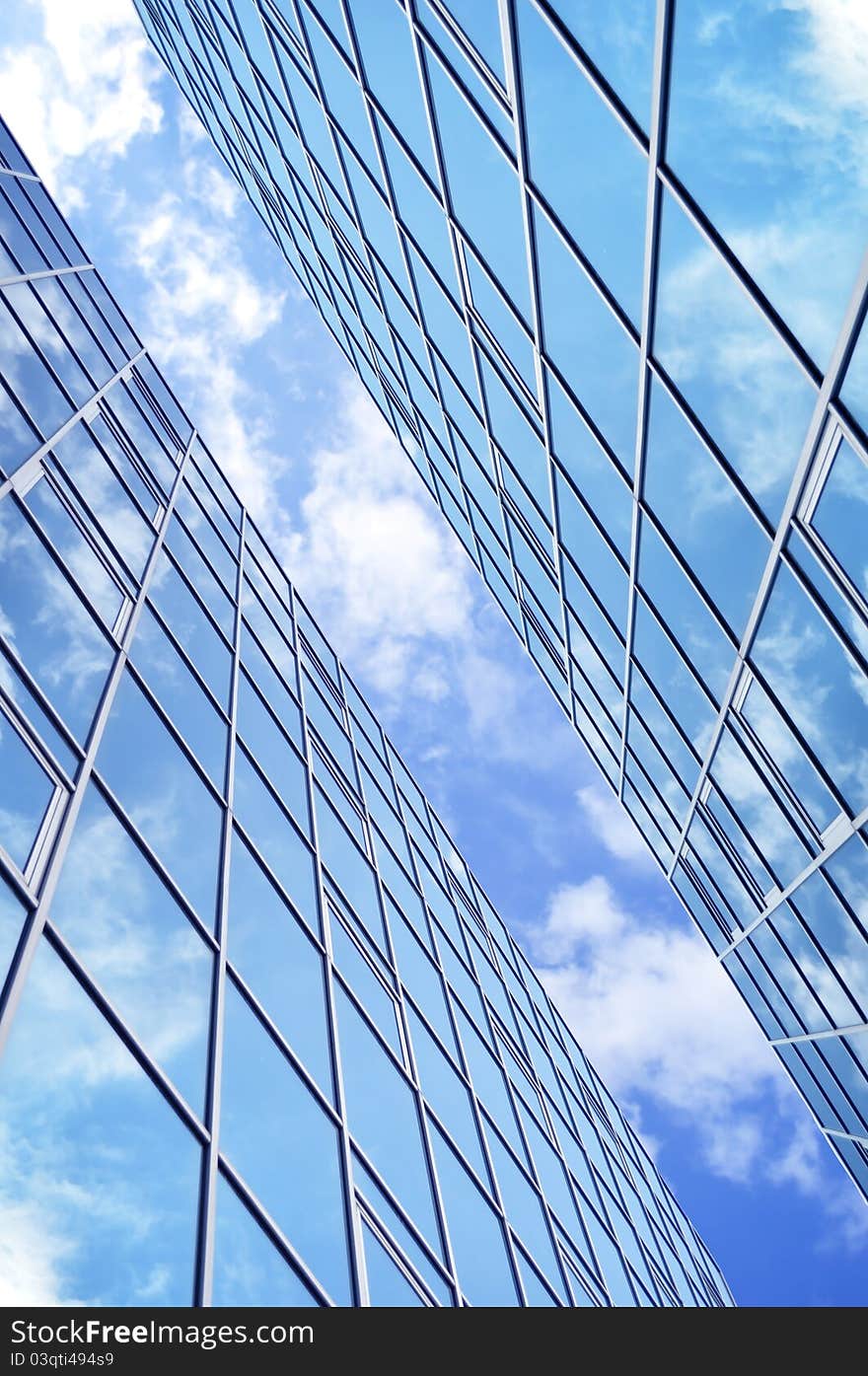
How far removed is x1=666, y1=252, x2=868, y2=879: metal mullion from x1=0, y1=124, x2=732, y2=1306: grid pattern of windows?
235 inches

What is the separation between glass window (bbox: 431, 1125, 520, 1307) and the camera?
941 centimetres

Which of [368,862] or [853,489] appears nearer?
[853,489]

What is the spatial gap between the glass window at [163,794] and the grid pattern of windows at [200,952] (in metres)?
0.04

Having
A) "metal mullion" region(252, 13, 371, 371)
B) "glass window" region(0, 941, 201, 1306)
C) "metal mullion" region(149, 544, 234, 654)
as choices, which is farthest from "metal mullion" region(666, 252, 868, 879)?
"metal mullion" region(252, 13, 371, 371)

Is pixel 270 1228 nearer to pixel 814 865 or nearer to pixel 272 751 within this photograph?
pixel 272 751

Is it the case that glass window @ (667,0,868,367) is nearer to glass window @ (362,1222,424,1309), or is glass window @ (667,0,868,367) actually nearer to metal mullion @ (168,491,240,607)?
glass window @ (362,1222,424,1309)

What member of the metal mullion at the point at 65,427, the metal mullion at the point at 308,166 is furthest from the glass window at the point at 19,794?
the metal mullion at the point at 308,166

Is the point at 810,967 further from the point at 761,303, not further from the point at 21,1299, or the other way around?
the point at 21,1299

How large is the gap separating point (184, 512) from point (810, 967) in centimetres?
1340

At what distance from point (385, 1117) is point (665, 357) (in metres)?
8.17

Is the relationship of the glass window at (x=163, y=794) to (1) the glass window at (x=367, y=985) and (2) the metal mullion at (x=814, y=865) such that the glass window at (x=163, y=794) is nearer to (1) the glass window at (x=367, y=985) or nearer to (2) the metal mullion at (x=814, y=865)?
(1) the glass window at (x=367, y=985)

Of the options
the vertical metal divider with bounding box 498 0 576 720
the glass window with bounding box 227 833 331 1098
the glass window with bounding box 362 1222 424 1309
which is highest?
the vertical metal divider with bounding box 498 0 576 720
